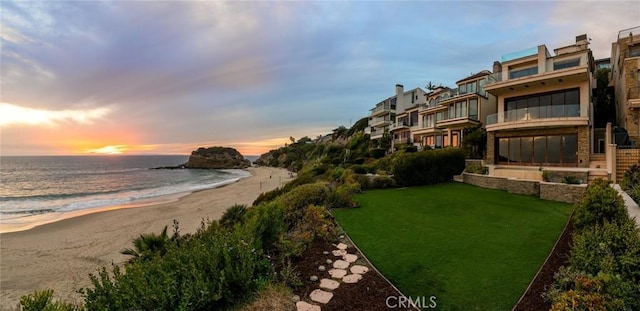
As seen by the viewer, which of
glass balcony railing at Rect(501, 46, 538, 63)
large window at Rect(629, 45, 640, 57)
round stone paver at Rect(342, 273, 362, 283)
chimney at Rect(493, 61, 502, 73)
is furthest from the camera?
chimney at Rect(493, 61, 502, 73)

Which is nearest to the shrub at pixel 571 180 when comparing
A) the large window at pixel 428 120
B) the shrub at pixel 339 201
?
the shrub at pixel 339 201

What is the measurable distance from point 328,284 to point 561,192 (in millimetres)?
13443

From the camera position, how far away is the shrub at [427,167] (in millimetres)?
18141

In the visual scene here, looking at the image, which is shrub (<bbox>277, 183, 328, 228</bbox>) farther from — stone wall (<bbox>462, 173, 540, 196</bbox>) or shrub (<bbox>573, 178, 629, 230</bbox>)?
stone wall (<bbox>462, 173, 540, 196</bbox>)

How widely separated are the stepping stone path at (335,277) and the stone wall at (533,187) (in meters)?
12.0

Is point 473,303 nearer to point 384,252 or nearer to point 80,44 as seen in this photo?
point 384,252

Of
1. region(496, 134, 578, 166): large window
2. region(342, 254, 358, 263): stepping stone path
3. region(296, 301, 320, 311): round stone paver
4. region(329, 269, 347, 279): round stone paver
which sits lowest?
region(296, 301, 320, 311): round stone paver

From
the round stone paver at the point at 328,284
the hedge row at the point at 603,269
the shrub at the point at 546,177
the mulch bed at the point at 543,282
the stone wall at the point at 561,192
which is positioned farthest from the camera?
the shrub at the point at 546,177

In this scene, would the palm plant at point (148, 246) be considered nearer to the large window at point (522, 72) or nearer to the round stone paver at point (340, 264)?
the round stone paver at point (340, 264)

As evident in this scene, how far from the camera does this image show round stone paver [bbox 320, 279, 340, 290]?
514 cm

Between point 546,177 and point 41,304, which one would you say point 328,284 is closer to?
point 41,304

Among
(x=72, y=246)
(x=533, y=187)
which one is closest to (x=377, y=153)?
(x=533, y=187)

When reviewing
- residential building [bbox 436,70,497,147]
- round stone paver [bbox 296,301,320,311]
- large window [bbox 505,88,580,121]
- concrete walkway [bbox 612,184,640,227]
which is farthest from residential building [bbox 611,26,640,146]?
round stone paver [bbox 296,301,320,311]

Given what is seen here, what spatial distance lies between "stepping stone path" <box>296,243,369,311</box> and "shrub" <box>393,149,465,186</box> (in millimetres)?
12243
